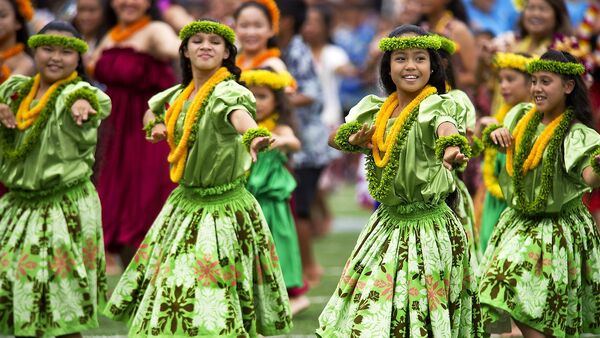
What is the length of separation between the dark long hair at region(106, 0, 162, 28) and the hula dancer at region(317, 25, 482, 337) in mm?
3371

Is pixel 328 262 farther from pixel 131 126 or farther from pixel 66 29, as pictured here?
pixel 66 29

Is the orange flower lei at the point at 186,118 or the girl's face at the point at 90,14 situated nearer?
the orange flower lei at the point at 186,118

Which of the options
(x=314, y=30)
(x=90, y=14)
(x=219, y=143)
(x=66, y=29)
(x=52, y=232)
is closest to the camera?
(x=219, y=143)

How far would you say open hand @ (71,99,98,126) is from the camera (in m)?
7.07

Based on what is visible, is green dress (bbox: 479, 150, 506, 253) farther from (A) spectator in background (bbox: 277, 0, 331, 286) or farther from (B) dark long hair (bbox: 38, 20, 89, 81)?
(B) dark long hair (bbox: 38, 20, 89, 81)

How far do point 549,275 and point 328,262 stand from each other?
4861mm

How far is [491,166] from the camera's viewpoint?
8.57m

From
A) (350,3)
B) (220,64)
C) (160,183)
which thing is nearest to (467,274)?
(220,64)

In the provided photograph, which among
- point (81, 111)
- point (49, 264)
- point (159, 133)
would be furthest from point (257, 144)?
point (49, 264)

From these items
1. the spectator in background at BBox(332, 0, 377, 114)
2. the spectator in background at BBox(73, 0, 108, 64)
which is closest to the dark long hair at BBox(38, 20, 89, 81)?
the spectator in background at BBox(73, 0, 108, 64)

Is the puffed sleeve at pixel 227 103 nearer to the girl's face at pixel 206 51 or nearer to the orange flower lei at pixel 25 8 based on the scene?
the girl's face at pixel 206 51

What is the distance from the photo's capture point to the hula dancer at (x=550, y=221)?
22.7 feet

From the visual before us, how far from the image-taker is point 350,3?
21109 millimetres

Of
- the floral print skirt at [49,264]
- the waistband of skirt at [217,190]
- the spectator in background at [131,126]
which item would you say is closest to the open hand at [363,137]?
the waistband of skirt at [217,190]
